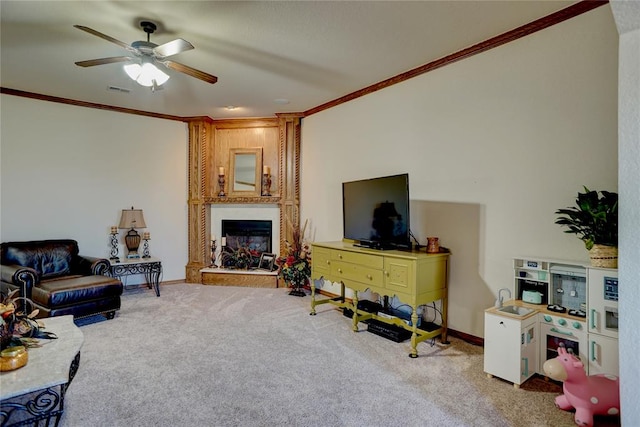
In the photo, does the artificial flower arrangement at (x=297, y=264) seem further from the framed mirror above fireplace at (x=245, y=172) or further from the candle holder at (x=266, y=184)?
the framed mirror above fireplace at (x=245, y=172)

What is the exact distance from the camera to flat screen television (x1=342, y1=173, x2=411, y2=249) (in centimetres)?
331

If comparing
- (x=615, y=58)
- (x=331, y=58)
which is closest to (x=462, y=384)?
(x=615, y=58)

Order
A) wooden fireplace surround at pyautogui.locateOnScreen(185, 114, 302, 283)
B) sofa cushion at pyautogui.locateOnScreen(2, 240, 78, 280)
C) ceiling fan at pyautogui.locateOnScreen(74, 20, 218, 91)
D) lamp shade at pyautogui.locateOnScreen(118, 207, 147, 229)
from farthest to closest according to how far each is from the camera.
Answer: wooden fireplace surround at pyautogui.locateOnScreen(185, 114, 302, 283) < lamp shade at pyautogui.locateOnScreen(118, 207, 147, 229) < sofa cushion at pyautogui.locateOnScreen(2, 240, 78, 280) < ceiling fan at pyautogui.locateOnScreen(74, 20, 218, 91)

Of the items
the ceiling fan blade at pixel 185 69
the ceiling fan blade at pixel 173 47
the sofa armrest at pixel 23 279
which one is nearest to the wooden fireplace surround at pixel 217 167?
the sofa armrest at pixel 23 279

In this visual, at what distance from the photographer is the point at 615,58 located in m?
2.45

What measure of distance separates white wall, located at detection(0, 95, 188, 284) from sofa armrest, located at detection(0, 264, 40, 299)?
1.16 m

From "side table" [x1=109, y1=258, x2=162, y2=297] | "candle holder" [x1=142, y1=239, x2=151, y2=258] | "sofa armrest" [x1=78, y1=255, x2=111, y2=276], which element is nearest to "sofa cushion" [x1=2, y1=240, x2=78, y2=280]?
"sofa armrest" [x1=78, y1=255, x2=111, y2=276]

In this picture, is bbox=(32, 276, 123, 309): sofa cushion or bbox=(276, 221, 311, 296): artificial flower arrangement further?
bbox=(276, 221, 311, 296): artificial flower arrangement

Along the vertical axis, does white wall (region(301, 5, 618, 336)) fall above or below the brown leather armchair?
above

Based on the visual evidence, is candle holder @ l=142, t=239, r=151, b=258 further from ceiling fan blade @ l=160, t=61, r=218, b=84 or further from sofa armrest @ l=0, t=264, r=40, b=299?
ceiling fan blade @ l=160, t=61, r=218, b=84

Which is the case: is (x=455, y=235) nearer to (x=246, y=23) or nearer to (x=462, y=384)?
(x=462, y=384)

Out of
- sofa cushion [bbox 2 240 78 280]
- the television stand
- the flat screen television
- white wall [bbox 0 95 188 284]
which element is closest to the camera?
the television stand

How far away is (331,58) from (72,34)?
2.29 metres

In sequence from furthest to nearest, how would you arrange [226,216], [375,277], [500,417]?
[226,216]
[375,277]
[500,417]
